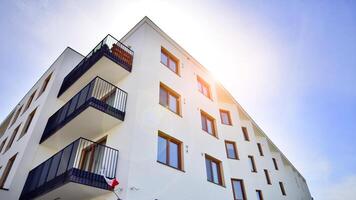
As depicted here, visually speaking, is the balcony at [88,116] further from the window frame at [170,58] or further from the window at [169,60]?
the window frame at [170,58]

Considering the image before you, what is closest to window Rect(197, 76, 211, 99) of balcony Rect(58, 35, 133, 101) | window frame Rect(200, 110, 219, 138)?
window frame Rect(200, 110, 219, 138)

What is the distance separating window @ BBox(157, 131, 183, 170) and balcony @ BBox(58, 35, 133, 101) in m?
4.16

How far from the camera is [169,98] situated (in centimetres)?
1216

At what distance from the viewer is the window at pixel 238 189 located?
50.6 ft

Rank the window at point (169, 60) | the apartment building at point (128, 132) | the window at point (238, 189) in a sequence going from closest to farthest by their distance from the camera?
the apartment building at point (128, 132)
the window at point (169, 60)
the window at point (238, 189)

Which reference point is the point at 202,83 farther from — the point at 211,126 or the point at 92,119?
the point at 92,119

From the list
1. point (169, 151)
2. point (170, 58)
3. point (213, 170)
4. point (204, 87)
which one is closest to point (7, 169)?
point (169, 151)

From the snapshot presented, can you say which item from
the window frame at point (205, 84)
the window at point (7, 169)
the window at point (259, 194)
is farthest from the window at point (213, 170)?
the window at point (7, 169)

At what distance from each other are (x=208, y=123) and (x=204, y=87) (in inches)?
127

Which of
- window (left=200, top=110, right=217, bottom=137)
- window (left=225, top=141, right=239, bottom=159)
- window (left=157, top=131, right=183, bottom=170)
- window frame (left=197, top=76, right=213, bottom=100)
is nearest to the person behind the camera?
window (left=157, top=131, right=183, bottom=170)

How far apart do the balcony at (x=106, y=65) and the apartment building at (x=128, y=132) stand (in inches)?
2.2

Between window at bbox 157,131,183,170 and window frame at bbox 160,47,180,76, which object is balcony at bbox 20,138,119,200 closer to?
window at bbox 157,131,183,170

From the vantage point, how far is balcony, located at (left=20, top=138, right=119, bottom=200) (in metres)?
7.37

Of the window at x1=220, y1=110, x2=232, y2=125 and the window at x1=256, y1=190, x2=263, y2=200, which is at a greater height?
the window at x1=220, y1=110, x2=232, y2=125
